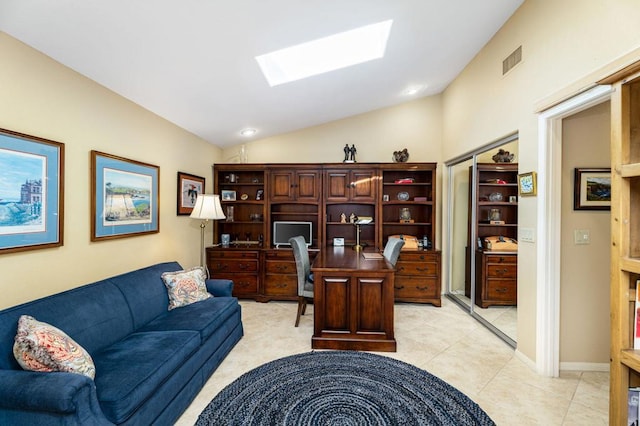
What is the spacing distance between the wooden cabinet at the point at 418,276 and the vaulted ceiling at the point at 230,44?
244 centimetres

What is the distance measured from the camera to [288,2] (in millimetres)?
2061

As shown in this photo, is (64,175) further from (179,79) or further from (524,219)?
(524,219)

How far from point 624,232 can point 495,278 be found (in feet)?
7.39

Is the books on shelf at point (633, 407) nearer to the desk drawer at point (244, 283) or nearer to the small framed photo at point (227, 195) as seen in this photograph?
the desk drawer at point (244, 283)

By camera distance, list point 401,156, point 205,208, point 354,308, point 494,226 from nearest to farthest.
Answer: point 354,308
point 494,226
point 205,208
point 401,156

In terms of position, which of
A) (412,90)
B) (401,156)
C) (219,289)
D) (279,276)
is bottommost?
(279,276)

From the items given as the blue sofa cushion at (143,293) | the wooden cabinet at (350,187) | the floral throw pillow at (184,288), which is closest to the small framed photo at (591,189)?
the wooden cabinet at (350,187)

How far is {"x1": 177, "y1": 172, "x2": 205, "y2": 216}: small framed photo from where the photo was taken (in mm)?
3785

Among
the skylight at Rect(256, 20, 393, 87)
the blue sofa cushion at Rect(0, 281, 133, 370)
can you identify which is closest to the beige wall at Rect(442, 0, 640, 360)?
the skylight at Rect(256, 20, 393, 87)

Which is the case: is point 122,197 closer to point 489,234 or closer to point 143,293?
point 143,293

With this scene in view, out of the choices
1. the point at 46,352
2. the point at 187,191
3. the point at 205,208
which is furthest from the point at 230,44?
the point at 46,352

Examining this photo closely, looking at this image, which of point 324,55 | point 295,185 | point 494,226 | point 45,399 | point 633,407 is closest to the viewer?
point 45,399

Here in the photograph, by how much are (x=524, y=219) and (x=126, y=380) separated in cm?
328

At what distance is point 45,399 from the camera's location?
4.12 ft
